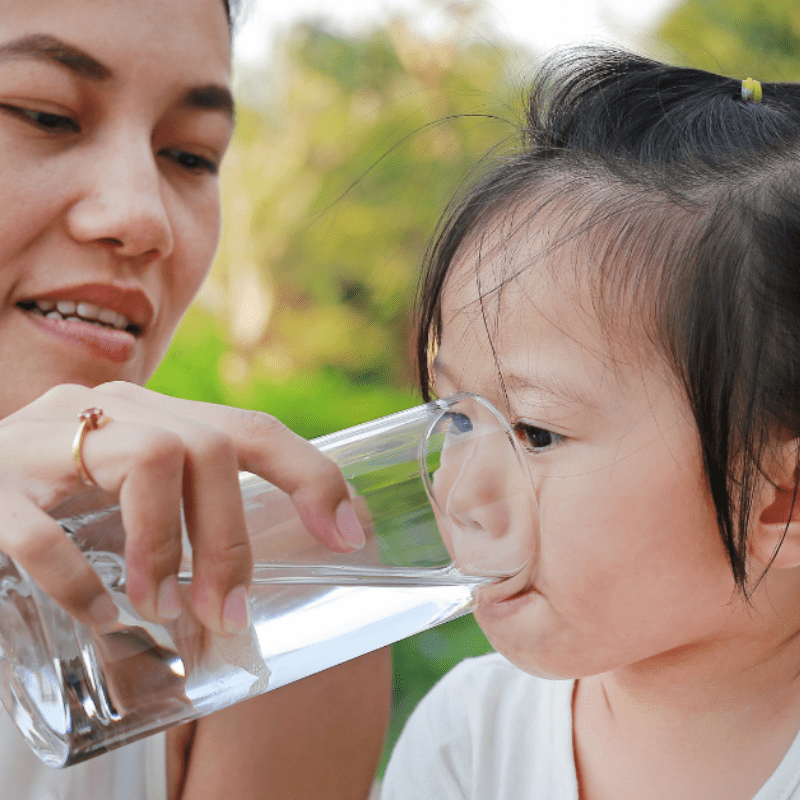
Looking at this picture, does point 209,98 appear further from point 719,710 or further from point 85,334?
point 719,710

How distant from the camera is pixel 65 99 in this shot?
102 cm

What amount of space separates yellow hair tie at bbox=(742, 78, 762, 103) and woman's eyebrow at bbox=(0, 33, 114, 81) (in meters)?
0.72

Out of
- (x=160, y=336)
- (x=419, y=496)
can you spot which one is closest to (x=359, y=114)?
(x=160, y=336)

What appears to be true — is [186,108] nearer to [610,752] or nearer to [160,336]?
[160,336]

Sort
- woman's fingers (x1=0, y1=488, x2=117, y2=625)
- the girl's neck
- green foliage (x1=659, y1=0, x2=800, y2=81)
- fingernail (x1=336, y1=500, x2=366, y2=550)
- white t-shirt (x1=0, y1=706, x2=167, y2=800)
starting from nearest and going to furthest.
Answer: woman's fingers (x1=0, y1=488, x2=117, y2=625)
fingernail (x1=336, y1=500, x2=366, y2=550)
the girl's neck
white t-shirt (x1=0, y1=706, x2=167, y2=800)
green foliage (x1=659, y1=0, x2=800, y2=81)

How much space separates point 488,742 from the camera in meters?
1.20

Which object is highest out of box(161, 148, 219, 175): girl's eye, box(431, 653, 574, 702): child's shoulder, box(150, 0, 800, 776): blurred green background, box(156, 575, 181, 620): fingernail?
box(150, 0, 800, 776): blurred green background

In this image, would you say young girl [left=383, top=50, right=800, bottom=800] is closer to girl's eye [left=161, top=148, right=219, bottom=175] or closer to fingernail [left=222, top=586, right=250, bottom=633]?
fingernail [left=222, top=586, right=250, bottom=633]

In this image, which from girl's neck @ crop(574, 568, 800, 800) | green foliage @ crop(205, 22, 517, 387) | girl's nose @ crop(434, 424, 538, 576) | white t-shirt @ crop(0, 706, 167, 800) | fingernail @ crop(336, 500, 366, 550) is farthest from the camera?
green foliage @ crop(205, 22, 517, 387)

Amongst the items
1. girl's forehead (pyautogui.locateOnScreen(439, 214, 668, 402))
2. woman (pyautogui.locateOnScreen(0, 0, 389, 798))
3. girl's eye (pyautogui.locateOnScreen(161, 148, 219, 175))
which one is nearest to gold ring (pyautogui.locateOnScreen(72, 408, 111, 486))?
woman (pyautogui.locateOnScreen(0, 0, 389, 798))

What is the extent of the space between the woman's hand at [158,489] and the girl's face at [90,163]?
414 millimetres

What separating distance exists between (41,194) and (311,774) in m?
0.82

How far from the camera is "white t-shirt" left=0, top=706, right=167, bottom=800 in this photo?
108 cm

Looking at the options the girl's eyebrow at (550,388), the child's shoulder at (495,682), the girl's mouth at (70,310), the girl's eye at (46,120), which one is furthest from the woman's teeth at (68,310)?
the child's shoulder at (495,682)
